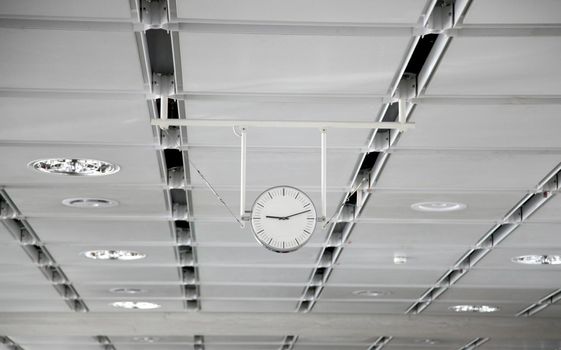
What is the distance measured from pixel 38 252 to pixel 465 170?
9767mm

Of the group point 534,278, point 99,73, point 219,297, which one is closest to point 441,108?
point 99,73

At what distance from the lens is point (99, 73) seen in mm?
10648

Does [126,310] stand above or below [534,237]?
above

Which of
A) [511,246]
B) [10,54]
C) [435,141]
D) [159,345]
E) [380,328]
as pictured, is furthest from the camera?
[159,345]

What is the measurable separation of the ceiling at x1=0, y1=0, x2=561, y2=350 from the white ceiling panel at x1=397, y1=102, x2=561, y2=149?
39 millimetres

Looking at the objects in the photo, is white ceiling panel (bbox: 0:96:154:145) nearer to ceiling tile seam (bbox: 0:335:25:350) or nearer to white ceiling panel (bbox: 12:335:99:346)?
white ceiling panel (bbox: 12:335:99:346)

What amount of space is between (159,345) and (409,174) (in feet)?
70.1

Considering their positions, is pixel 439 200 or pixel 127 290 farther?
pixel 127 290

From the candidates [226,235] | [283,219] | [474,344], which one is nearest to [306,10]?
[283,219]

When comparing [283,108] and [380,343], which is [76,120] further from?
[380,343]

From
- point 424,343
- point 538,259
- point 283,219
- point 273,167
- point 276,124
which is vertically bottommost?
point 283,219

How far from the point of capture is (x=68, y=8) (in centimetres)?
910

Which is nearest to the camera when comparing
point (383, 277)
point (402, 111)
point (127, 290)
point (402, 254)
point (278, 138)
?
point (402, 111)

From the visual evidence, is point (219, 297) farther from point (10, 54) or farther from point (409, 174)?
point (10, 54)
